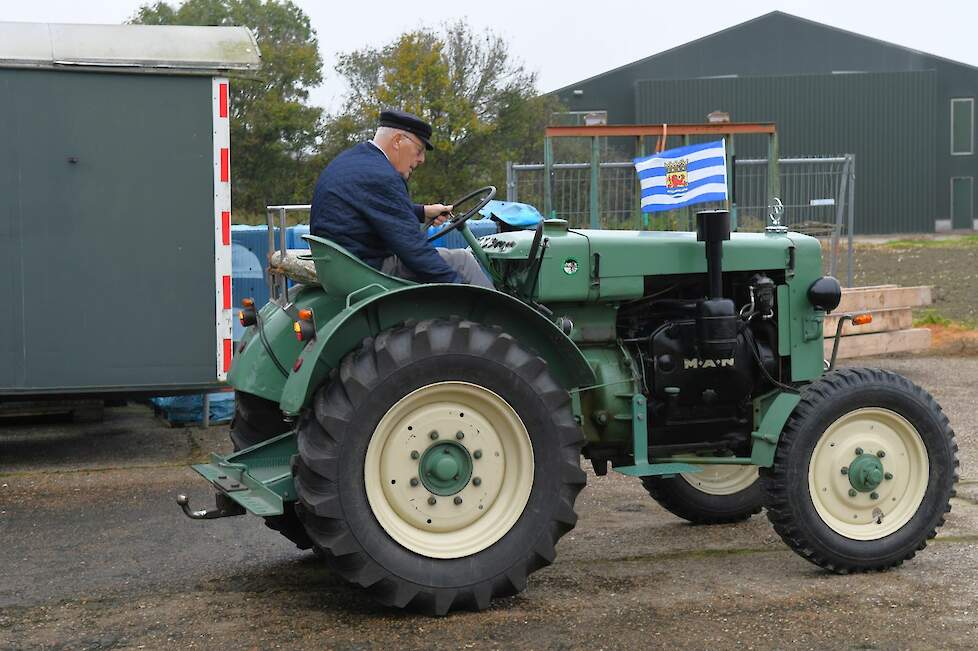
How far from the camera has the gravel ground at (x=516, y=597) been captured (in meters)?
4.47

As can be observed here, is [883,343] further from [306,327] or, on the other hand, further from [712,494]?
[306,327]

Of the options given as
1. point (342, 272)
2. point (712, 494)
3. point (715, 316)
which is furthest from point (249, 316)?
point (712, 494)

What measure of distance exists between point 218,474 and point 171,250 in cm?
367

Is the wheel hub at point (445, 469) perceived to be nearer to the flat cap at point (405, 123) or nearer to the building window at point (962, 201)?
the flat cap at point (405, 123)

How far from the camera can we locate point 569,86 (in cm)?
5084

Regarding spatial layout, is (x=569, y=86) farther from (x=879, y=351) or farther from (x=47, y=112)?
(x=47, y=112)

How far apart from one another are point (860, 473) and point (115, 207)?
17.6 ft

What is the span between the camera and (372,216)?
197 inches

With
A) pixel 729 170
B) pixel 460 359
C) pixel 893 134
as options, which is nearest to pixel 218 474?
pixel 460 359

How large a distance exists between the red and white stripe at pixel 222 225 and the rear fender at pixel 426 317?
149 inches

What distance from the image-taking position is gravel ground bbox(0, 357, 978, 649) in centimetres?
447

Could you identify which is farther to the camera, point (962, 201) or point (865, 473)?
point (962, 201)

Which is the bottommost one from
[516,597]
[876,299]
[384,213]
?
[516,597]

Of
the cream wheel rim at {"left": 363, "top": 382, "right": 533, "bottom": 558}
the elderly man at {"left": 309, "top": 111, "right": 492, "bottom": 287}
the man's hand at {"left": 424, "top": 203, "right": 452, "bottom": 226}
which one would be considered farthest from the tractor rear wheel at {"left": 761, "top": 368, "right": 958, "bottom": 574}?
the man's hand at {"left": 424, "top": 203, "right": 452, "bottom": 226}
